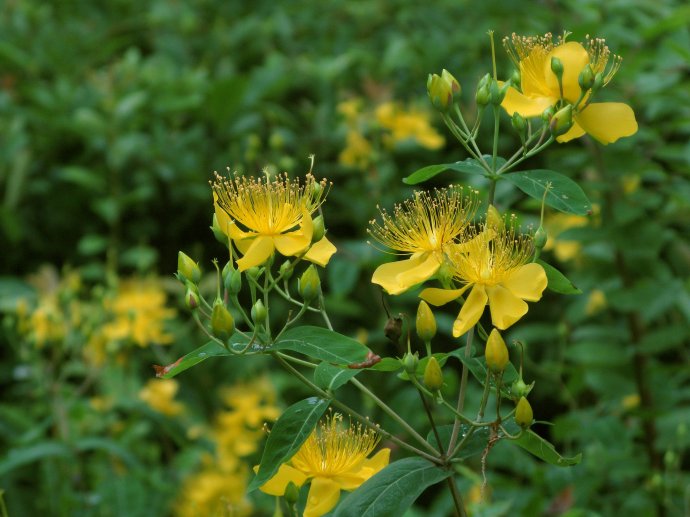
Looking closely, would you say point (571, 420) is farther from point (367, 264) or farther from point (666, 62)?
point (666, 62)

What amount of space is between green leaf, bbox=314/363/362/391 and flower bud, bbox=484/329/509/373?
0.50 ft

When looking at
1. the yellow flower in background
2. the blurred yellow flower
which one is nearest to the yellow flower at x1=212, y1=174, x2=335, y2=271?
the blurred yellow flower

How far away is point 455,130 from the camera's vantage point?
3.95 ft

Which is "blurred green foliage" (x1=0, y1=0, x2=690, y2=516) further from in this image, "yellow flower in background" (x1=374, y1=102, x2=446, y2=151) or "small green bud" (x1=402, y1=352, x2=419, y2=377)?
"small green bud" (x1=402, y1=352, x2=419, y2=377)

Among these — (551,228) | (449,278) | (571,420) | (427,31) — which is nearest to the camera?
(449,278)

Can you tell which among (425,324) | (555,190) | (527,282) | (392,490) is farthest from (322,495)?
(555,190)

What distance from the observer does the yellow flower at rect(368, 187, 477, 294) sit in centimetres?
116

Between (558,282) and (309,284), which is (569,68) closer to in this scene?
(558,282)

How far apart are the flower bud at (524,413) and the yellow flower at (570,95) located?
33 cm

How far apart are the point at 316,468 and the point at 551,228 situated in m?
1.93

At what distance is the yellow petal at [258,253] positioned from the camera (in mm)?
1128

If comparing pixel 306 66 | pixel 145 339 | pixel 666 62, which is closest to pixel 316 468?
pixel 145 339

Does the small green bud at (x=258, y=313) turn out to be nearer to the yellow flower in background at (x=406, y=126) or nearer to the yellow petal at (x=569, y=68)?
the yellow petal at (x=569, y=68)

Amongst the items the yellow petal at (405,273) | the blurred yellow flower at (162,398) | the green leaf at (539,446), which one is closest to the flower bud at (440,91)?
the yellow petal at (405,273)
